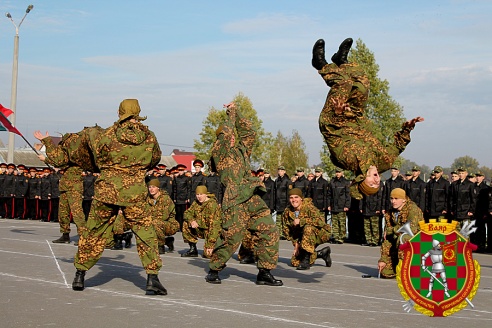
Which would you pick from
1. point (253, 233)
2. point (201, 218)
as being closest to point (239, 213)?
point (253, 233)

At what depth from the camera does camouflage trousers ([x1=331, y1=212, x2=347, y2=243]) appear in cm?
2197

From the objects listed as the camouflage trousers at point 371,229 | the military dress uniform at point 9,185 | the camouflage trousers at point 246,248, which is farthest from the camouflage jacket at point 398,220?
the military dress uniform at point 9,185

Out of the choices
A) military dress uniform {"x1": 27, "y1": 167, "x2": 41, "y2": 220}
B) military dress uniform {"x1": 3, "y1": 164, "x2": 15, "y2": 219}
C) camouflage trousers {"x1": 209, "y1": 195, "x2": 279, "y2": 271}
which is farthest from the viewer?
military dress uniform {"x1": 3, "y1": 164, "x2": 15, "y2": 219}

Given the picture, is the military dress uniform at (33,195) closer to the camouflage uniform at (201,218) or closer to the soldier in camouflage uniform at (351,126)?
the camouflage uniform at (201,218)

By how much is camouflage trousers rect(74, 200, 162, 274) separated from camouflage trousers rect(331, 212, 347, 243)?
12.2 m

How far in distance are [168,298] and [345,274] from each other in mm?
4426

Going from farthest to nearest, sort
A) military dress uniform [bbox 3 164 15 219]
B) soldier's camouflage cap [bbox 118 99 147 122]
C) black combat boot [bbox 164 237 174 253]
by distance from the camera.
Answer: military dress uniform [bbox 3 164 15 219], black combat boot [bbox 164 237 174 253], soldier's camouflage cap [bbox 118 99 147 122]

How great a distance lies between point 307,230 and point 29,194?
18961mm

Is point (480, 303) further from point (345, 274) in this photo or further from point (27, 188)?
point (27, 188)

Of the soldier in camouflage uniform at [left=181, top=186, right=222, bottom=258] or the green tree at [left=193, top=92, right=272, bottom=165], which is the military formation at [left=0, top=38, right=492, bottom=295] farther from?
the green tree at [left=193, top=92, right=272, bottom=165]

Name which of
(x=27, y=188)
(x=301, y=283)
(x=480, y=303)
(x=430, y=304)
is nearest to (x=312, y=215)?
(x=301, y=283)

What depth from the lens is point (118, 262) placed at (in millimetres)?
14375

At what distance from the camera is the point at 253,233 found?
472 inches

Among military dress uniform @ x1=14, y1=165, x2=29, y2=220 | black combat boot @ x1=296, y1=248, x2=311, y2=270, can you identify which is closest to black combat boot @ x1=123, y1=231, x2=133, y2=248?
black combat boot @ x1=296, y1=248, x2=311, y2=270
